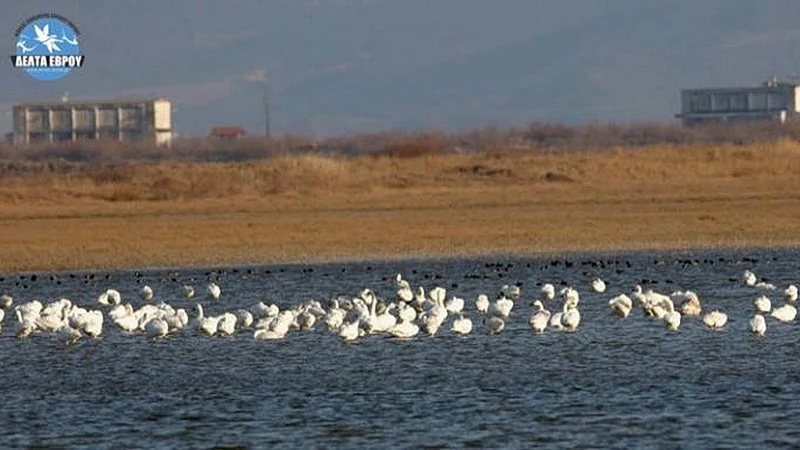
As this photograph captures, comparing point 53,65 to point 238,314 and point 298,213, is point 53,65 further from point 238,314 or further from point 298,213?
point 238,314

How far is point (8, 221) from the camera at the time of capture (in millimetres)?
38562

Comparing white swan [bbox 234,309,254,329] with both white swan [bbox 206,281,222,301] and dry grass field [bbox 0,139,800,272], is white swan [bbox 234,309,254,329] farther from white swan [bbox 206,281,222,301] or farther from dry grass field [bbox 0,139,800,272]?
dry grass field [bbox 0,139,800,272]

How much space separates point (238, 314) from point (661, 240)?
37.1ft

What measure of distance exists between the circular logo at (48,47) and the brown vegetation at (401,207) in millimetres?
2871

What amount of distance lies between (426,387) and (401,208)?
21891 millimetres

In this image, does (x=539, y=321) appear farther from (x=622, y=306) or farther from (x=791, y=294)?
(x=791, y=294)

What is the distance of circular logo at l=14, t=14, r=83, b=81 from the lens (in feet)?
172

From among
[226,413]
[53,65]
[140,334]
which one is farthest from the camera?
[53,65]

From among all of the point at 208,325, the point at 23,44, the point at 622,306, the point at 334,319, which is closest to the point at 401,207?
the point at 622,306

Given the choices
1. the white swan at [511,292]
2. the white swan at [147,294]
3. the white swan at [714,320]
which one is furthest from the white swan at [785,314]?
the white swan at [147,294]

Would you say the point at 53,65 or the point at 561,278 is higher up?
the point at 53,65

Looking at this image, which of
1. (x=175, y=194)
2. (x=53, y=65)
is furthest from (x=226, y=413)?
(x=53, y=65)

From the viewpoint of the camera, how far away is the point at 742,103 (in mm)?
130125

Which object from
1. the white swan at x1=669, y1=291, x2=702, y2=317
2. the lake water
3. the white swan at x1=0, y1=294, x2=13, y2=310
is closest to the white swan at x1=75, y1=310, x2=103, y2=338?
the lake water
